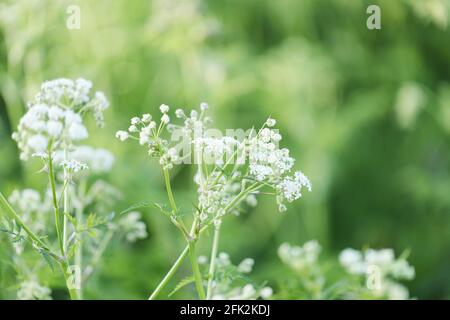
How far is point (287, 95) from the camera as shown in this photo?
4.23m

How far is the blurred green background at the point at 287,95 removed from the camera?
142 inches

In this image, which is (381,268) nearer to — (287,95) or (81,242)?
(81,242)

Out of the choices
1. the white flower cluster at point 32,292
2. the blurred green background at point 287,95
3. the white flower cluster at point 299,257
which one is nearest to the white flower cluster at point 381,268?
the white flower cluster at point 299,257

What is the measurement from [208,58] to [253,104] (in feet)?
2.49

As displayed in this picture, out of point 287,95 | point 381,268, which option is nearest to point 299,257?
point 381,268

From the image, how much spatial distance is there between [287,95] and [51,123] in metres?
3.05

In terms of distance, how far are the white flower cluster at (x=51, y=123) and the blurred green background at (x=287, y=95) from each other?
1825 mm

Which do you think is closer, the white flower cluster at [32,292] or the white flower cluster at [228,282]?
the white flower cluster at [228,282]

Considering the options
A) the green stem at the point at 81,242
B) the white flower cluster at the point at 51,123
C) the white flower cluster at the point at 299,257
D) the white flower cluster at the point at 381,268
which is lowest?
the white flower cluster at the point at 381,268

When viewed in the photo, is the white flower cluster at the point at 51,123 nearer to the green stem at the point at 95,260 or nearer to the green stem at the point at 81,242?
the green stem at the point at 81,242

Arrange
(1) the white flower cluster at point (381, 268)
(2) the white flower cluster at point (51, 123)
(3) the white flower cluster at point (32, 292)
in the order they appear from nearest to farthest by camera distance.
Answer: (2) the white flower cluster at point (51, 123) → (3) the white flower cluster at point (32, 292) → (1) the white flower cluster at point (381, 268)

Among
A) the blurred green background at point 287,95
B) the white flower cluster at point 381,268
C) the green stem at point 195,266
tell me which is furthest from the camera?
the blurred green background at point 287,95

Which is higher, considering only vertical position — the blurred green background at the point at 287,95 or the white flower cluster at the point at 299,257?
the blurred green background at the point at 287,95
